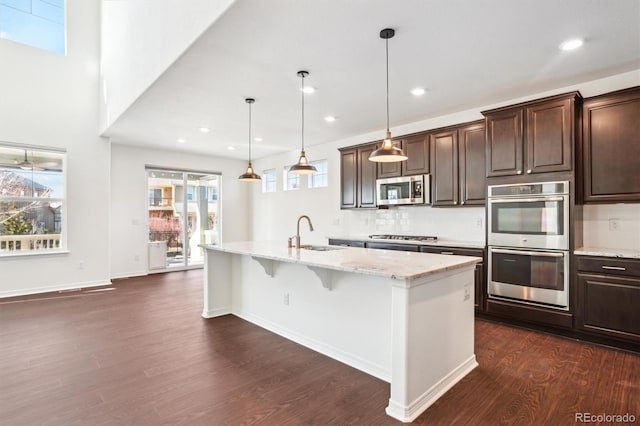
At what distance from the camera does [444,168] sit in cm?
445

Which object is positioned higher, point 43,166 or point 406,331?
point 43,166

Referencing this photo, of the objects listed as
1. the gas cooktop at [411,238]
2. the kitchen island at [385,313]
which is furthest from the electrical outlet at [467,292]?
the gas cooktop at [411,238]

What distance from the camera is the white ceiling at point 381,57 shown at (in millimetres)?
2289

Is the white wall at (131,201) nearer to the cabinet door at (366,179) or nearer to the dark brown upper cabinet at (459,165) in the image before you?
the cabinet door at (366,179)

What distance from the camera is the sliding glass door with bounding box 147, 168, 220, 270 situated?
7168 mm

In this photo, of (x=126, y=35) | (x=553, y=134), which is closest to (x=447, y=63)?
(x=553, y=134)

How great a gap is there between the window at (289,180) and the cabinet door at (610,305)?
17.4 ft

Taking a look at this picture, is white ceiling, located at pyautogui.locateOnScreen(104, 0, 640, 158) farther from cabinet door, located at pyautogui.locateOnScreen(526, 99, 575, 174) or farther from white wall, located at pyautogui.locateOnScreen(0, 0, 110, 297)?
white wall, located at pyautogui.locateOnScreen(0, 0, 110, 297)

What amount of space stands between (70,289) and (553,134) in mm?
7300

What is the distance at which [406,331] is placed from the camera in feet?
6.78

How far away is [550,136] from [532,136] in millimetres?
162

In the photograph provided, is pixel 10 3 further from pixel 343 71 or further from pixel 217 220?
pixel 343 71

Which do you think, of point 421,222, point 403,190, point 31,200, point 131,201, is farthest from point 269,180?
point 31,200

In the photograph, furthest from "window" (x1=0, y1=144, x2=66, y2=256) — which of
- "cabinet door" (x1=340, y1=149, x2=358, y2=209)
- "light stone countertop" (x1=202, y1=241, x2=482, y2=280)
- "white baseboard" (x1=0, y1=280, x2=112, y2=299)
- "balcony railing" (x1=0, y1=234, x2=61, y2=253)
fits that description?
"cabinet door" (x1=340, y1=149, x2=358, y2=209)
